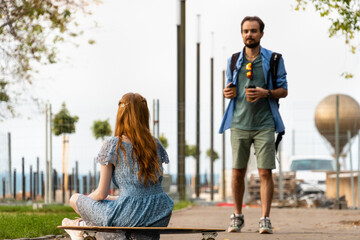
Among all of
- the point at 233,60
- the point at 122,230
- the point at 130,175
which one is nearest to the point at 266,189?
the point at 233,60

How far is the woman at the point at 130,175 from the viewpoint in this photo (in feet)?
17.0

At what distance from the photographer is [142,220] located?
5195 mm

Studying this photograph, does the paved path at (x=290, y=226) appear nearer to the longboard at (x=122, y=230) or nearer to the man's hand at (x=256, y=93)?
the man's hand at (x=256, y=93)

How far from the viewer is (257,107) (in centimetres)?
771

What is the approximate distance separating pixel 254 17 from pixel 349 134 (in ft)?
33.4

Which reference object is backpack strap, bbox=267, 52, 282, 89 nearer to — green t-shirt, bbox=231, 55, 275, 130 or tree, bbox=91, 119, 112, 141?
green t-shirt, bbox=231, 55, 275, 130

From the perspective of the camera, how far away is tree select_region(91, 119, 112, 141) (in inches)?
741

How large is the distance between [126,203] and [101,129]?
14368mm

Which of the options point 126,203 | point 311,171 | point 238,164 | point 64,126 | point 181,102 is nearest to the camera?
point 126,203

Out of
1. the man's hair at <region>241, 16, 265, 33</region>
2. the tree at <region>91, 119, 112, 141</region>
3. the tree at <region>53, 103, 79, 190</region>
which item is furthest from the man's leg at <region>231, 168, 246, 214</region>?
the tree at <region>91, 119, 112, 141</region>

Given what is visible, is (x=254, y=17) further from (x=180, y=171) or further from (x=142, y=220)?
(x=180, y=171)

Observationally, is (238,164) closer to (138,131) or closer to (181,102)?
(138,131)

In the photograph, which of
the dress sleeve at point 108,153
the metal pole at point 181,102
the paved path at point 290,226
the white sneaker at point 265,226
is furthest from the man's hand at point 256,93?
the metal pole at point 181,102

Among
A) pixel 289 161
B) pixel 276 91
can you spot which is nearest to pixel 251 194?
pixel 289 161
